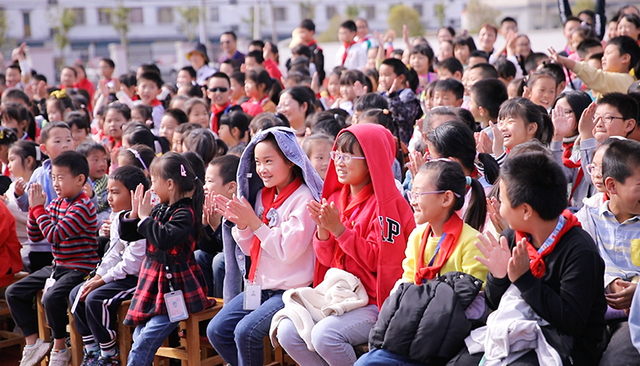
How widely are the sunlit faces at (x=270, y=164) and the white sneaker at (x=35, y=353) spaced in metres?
2.13

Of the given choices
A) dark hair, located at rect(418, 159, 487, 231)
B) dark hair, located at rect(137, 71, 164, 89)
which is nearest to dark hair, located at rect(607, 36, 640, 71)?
dark hair, located at rect(418, 159, 487, 231)

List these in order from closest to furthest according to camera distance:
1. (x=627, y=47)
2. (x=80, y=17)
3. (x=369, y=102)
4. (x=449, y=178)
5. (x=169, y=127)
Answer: (x=449, y=178)
(x=369, y=102)
(x=627, y=47)
(x=169, y=127)
(x=80, y=17)

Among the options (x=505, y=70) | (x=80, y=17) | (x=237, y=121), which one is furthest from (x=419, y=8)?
(x=237, y=121)

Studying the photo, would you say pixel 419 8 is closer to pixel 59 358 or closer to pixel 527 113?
pixel 527 113

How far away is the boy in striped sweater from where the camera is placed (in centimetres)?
479

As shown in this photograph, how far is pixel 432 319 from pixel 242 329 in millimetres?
1153

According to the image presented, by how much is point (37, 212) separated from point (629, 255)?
3714 mm

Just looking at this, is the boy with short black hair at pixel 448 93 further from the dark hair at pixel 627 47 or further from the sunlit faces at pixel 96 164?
the sunlit faces at pixel 96 164

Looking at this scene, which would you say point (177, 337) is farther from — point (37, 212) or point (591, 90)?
point (591, 90)

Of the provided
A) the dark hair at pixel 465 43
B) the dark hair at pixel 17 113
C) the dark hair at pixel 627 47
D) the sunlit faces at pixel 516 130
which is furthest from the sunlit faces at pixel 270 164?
the dark hair at pixel 465 43

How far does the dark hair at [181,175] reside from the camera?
4.29 meters

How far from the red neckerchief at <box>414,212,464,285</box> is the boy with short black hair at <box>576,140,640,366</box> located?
2.12 ft

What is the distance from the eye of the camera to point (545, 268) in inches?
112

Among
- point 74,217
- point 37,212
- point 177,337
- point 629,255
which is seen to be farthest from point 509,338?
point 37,212
